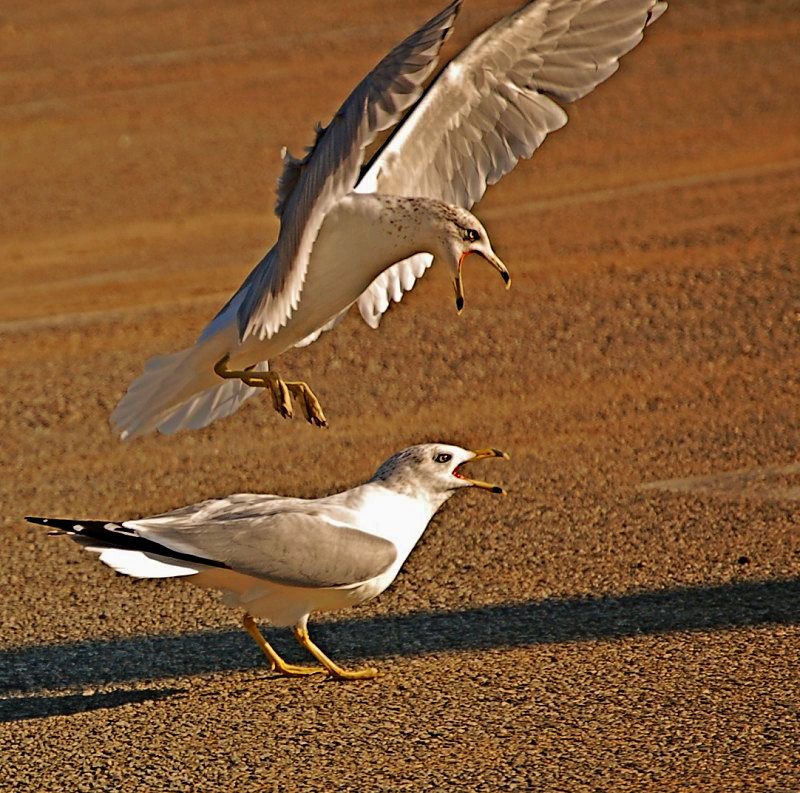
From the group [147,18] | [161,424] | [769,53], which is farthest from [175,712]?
[147,18]

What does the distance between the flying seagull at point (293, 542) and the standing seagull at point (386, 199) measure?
675 mm

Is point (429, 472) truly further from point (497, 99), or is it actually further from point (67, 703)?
point (497, 99)

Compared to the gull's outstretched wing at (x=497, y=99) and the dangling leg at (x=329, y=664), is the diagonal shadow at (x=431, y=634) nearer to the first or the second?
the dangling leg at (x=329, y=664)

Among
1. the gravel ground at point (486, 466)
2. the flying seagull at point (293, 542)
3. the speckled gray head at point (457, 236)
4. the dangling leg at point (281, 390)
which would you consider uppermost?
the speckled gray head at point (457, 236)

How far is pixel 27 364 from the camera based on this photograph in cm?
1155

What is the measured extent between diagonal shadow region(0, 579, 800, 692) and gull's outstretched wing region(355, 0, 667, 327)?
1542 millimetres

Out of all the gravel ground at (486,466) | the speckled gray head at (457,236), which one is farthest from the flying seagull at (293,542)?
the speckled gray head at (457,236)

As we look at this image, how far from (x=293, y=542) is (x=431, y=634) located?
2.67ft

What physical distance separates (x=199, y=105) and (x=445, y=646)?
48.7 ft

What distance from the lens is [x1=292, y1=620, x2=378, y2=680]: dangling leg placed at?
19.9 ft

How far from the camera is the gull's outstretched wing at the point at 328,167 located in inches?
237

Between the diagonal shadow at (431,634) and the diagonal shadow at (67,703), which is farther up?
the diagonal shadow at (67,703)

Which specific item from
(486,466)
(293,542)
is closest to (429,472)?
(293,542)

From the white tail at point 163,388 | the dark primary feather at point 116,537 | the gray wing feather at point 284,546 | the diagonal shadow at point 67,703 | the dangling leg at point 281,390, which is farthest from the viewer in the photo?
the white tail at point 163,388
